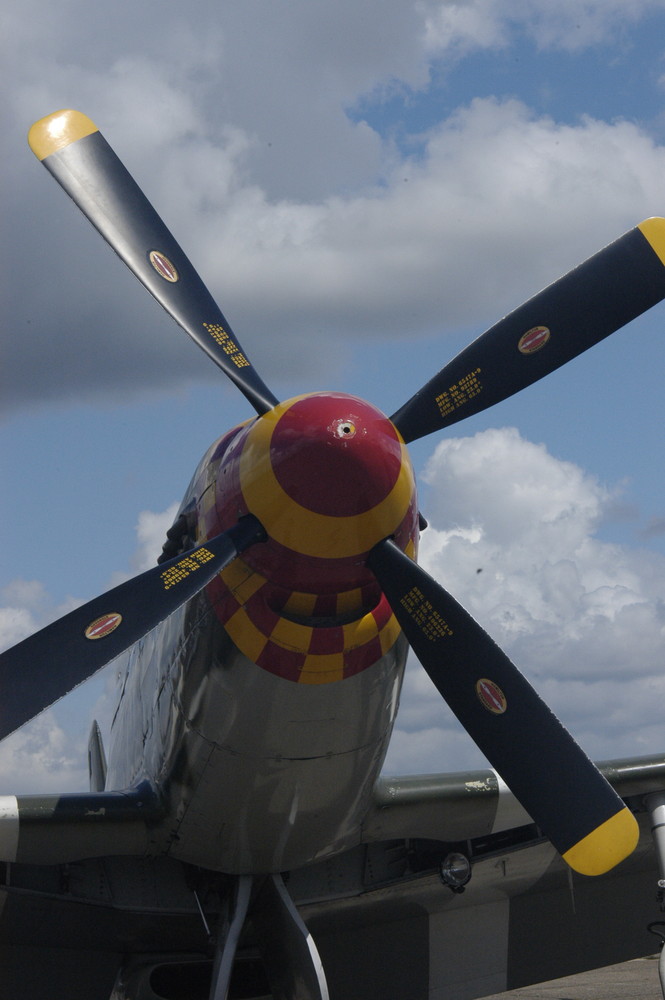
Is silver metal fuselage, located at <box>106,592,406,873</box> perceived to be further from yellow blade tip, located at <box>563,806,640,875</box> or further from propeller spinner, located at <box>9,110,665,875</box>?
yellow blade tip, located at <box>563,806,640,875</box>

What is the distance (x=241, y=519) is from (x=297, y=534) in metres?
0.43

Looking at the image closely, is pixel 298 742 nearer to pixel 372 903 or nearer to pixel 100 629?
pixel 100 629

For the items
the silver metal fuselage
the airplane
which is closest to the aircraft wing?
the airplane

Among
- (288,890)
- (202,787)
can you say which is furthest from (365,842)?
(202,787)

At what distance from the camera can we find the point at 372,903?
9.62 metres

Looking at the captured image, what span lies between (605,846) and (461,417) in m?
2.78

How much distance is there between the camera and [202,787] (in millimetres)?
7828

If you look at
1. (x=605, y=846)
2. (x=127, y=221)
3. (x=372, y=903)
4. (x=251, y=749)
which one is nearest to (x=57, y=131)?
(x=127, y=221)

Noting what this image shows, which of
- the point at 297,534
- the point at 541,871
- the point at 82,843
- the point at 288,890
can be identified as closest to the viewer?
the point at 297,534

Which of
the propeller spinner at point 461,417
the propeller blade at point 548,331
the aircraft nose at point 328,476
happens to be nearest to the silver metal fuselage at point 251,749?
the propeller spinner at point 461,417

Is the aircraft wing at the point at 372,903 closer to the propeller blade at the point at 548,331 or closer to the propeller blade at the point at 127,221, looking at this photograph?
→ the propeller blade at the point at 548,331

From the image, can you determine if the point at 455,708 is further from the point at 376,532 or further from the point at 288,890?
the point at 288,890

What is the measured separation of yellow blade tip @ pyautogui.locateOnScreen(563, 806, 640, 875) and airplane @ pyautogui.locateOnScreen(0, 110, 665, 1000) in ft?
0.04

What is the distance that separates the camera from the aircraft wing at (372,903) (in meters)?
8.81
